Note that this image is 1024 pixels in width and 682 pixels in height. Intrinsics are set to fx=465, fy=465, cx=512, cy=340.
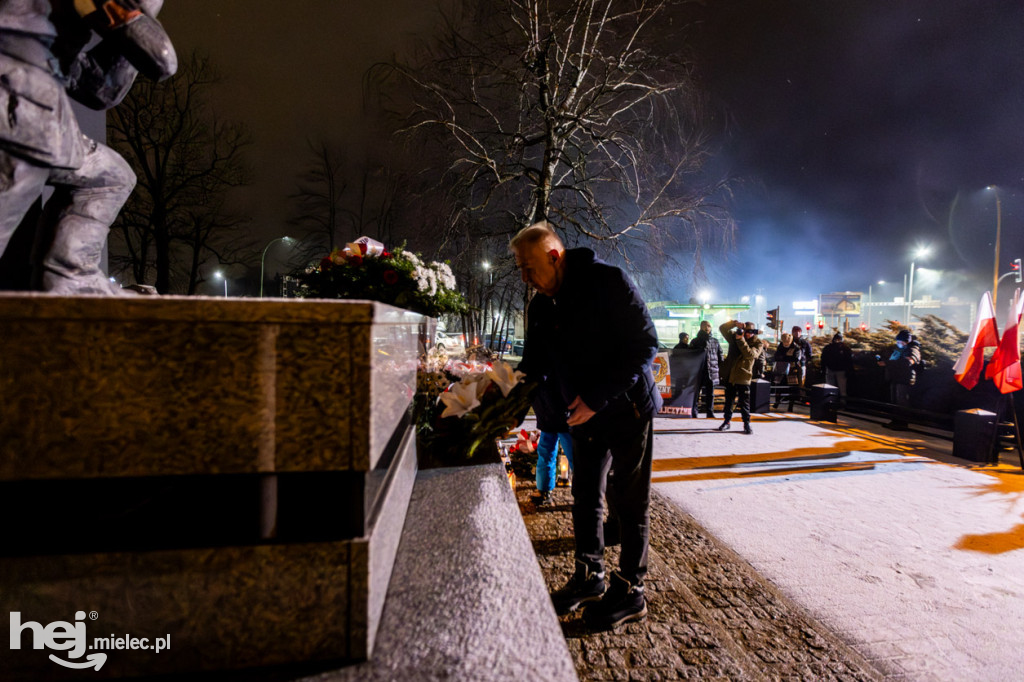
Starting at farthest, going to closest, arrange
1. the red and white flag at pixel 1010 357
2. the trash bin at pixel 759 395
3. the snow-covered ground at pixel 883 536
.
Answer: the trash bin at pixel 759 395, the red and white flag at pixel 1010 357, the snow-covered ground at pixel 883 536

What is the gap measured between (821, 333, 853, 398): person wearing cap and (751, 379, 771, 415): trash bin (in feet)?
6.41

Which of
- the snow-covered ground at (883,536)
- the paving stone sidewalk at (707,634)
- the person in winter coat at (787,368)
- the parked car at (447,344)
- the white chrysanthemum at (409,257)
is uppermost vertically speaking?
the white chrysanthemum at (409,257)

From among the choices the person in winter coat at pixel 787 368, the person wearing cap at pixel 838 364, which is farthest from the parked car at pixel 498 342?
the person wearing cap at pixel 838 364

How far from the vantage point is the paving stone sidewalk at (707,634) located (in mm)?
2318

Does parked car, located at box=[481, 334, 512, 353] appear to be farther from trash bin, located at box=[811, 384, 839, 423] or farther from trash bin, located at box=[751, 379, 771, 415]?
trash bin, located at box=[811, 384, 839, 423]

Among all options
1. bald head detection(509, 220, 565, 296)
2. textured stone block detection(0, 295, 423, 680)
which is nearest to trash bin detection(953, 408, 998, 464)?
bald head detection(509, 220, 565, 296)

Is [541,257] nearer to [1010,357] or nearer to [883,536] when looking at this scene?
[883,536]

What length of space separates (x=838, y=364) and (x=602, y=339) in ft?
37.7

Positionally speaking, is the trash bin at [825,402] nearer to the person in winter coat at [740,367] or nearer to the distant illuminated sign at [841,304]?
the person in winter coat at [740,367]

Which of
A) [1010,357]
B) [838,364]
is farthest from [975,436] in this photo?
[838,364]

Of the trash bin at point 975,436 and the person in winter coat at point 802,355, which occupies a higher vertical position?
the person in winter coat at point 802,355

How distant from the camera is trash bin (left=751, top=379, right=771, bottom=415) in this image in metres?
10.6

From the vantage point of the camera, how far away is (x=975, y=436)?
21.9 ft

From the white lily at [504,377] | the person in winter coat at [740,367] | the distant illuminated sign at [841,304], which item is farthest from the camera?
the distant illuminated sign at [841,304]
